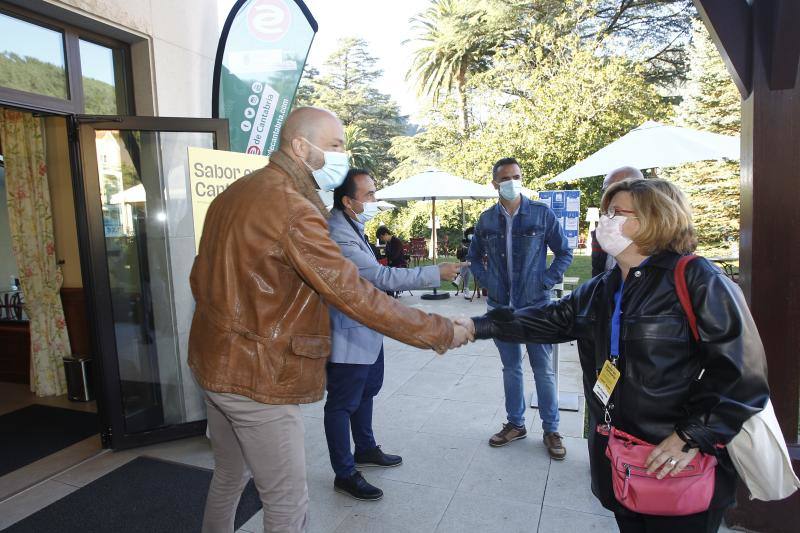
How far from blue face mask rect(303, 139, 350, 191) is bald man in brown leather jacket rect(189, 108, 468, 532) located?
0.57 ft

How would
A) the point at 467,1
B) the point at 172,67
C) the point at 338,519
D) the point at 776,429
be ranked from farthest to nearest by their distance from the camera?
the point at 467,1
the point at 172,67
the point at 338,519
the point at 776,429

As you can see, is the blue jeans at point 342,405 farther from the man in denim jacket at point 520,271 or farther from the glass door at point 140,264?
the glass door at point 140,264

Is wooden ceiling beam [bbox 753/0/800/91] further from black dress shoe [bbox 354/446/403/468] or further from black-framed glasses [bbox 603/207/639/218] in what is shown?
black dress shoe [bbox 354/446/403/468]

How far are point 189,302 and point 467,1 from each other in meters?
28.6

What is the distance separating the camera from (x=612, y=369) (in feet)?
5.64

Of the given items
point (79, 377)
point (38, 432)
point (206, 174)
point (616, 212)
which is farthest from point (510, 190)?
point (79, 377)

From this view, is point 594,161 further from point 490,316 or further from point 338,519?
point 338,519

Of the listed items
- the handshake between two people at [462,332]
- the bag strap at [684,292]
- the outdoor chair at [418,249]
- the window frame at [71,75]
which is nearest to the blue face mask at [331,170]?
Result: the handshake between two people at [462,332]

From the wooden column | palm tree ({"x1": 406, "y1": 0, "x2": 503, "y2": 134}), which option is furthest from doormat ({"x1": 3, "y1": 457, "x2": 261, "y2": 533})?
palm tree ({"x1": 406, "y1": 0, "x2": 503, "y2": 134})

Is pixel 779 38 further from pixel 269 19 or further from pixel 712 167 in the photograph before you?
pixel 712 167

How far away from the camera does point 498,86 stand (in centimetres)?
2238

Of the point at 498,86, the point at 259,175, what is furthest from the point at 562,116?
the point at 259,175

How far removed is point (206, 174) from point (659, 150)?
4.96 m

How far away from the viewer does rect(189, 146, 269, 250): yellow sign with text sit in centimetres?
383
